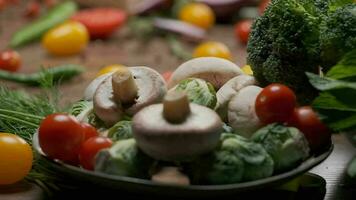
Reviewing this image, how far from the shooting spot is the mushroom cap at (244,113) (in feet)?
4.39

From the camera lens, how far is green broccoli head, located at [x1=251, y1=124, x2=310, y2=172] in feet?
4.09

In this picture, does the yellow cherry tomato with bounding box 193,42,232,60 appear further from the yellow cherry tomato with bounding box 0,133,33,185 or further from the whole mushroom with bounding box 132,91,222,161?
the whole mushroom with bounding box 132,91,222,161

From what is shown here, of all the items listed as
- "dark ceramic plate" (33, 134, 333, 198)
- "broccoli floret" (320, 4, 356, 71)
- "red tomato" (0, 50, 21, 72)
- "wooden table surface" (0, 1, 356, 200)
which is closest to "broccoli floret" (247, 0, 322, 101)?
"broccoli floret" (320, 4, 356, 71)

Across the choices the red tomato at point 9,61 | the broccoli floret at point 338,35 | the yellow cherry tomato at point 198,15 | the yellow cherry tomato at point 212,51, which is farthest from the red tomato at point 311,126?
the yellow cherry tomato at point 198,15

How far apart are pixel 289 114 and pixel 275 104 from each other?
0.04 metres

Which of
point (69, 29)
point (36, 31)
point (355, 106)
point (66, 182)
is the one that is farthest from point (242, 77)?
point (36, 31)

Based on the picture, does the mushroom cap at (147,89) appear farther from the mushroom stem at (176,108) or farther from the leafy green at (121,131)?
the mushroom stem at (176,108)

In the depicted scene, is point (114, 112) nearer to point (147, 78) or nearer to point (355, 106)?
point (147, 78)

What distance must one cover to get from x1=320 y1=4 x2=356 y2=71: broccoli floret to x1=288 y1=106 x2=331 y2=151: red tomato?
0.11 metres

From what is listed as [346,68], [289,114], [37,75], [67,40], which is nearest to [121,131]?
[289,114]

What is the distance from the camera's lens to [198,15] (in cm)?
308

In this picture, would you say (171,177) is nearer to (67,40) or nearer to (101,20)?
(67,40)

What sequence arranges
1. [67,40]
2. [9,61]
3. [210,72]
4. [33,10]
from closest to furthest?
[210,72] < [9,61] < [67,40] < [33,10]

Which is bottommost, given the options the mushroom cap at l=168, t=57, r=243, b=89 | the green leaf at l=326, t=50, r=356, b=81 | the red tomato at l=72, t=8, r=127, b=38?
the red tomato at l=72, t=8, r=127, b=38
